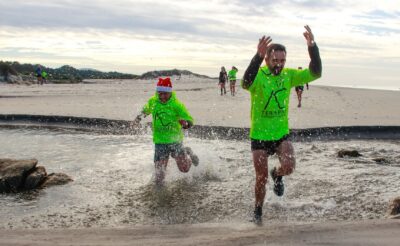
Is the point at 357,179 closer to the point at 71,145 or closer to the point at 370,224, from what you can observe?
the point at 370,224

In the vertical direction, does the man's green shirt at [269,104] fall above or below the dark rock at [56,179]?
above

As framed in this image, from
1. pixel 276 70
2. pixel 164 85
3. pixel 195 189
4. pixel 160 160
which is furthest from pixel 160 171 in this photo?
pixel 276 70

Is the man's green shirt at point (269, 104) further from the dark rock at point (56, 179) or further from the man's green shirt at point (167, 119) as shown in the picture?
the dark rock at point (56, 179)

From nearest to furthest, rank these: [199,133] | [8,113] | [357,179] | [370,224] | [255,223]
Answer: [370,224] < [255,223] < [357,179] < [199,133] < [8,113]

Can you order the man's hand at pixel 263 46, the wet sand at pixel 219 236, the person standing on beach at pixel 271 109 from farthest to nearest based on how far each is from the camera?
the person standing on beach at pixel 271 109 → the man's hand at pixel 263 46 → the wet sand at pixel 219 236

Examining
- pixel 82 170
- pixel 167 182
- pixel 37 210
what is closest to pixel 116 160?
pixel 82 170

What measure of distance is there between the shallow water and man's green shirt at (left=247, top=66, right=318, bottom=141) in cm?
98

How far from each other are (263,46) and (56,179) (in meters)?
4.13

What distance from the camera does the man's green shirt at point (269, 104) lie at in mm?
5285

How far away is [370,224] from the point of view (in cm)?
405

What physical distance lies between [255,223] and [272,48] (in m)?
1.91

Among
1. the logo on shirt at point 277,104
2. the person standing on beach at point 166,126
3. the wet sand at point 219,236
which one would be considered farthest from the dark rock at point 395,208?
the person standing on beach at point 166,126

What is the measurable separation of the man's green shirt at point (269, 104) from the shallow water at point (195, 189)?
98 centimetres

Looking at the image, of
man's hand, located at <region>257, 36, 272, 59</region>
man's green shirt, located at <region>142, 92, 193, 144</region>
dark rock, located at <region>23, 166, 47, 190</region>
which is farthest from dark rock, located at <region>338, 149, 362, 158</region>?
dark rock, located at <region>23, 166, 47, 190</region>
